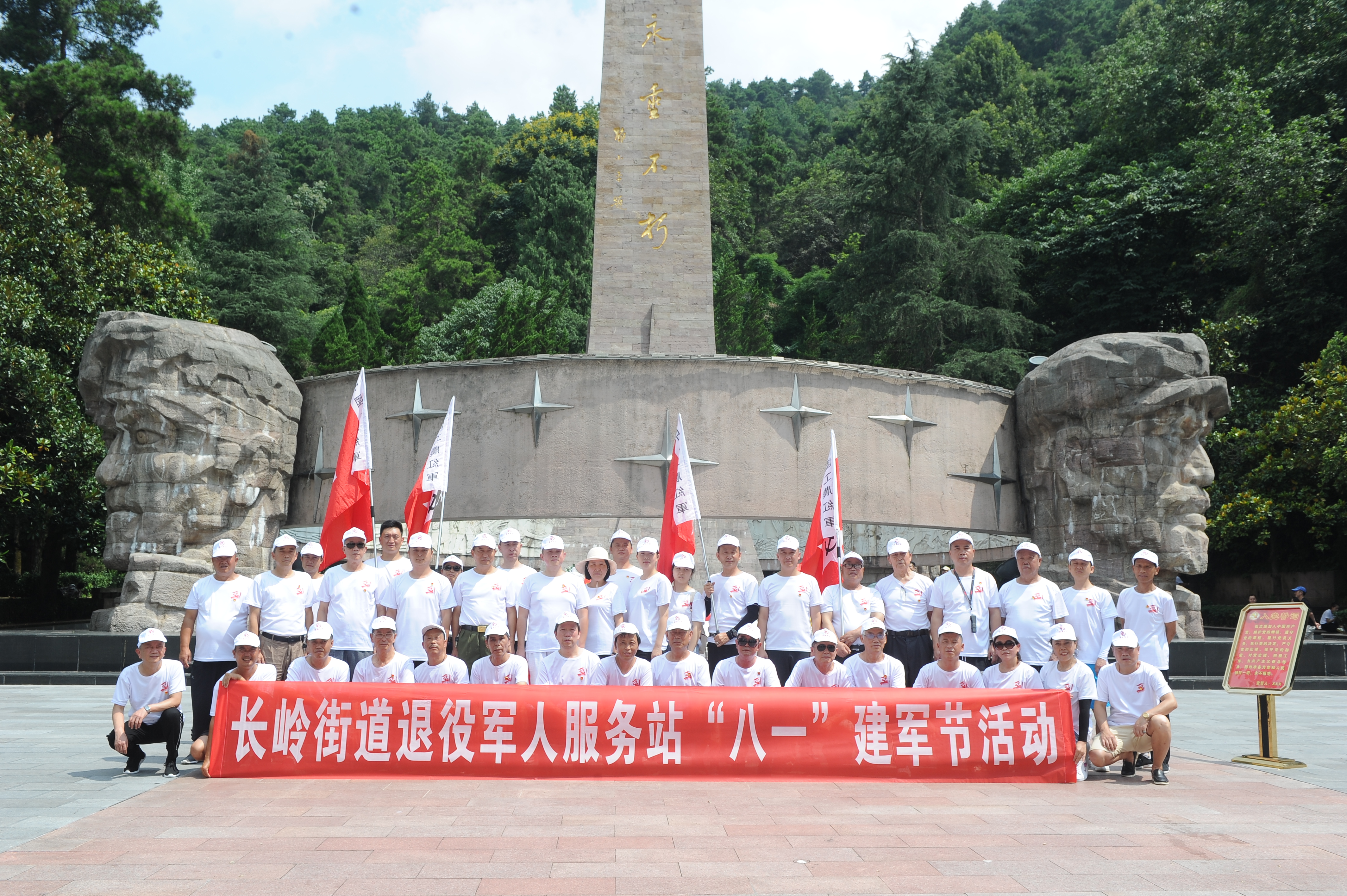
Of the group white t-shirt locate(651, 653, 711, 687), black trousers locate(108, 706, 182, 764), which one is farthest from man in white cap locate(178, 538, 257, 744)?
white t-shirt locate(651, 653, 711, 687)

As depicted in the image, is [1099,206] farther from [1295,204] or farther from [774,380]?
[774,380]

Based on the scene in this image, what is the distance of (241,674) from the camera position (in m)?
7.02

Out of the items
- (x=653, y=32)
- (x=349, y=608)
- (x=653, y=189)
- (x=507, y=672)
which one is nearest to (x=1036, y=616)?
(x=507, y=672)

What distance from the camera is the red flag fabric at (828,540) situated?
9.05 m

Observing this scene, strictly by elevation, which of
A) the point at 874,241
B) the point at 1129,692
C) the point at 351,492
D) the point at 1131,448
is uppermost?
the point at 874,241

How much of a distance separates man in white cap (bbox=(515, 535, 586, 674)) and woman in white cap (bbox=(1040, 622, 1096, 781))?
3.06 metres

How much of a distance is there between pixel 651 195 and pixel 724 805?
13067mm

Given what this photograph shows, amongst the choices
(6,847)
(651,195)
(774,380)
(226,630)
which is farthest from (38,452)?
(6,847)

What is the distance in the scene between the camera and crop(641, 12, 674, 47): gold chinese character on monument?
18.2 metres

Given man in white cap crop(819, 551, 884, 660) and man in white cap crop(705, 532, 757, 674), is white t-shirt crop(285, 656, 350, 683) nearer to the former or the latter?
man in white cap crop(705, 532, 757, 674)

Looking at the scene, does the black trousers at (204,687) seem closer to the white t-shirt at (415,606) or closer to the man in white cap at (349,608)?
the man in white cap at (349,608)

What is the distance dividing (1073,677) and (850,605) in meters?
1.78

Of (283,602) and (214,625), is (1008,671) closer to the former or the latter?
(283,602)

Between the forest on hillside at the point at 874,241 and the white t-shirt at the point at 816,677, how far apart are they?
1618 cm
